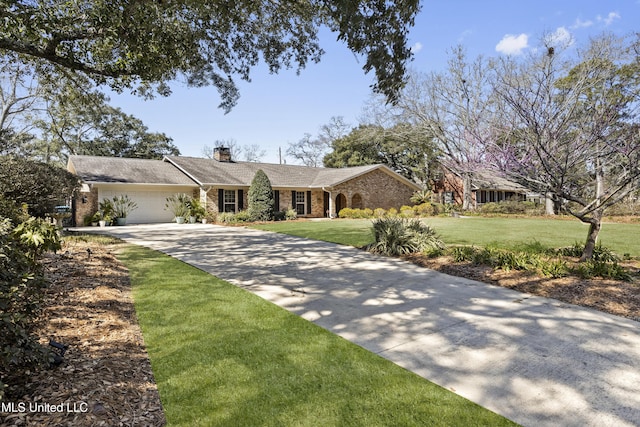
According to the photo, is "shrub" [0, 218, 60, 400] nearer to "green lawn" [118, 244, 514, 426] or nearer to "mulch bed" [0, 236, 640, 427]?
"mulch bed" [0, 236, 640, 427]

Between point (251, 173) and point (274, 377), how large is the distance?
76.5 ft

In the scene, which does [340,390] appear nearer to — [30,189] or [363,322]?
[363,322]

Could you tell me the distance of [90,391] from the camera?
2.70 metres

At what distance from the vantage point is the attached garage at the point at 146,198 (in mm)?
20231

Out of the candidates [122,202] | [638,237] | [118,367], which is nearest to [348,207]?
[122,202]

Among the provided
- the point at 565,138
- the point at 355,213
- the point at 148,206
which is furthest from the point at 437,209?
the point at 148,206

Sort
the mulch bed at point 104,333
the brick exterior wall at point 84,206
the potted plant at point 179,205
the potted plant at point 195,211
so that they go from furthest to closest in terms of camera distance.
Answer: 1. the potted plant at point 195,211
2. the potted plant at point 179,205
3. the brick exterior wall at point 84,206
4. the mulch bed at point 104,333

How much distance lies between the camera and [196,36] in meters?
8.52

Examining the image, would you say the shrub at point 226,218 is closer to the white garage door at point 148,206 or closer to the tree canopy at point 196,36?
Answer: the white garage door at point 148,206

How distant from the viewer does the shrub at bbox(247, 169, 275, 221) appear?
2127 centimetres

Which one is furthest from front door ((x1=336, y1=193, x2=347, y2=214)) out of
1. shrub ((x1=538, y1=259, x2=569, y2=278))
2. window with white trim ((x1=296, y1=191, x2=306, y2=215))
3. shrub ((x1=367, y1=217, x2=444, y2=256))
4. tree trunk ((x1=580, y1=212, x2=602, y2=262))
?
shrub ((x1=538, y1=259, x2=569, y2=278))

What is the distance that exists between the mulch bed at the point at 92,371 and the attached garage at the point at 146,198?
16817mm

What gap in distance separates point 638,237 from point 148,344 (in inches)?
614

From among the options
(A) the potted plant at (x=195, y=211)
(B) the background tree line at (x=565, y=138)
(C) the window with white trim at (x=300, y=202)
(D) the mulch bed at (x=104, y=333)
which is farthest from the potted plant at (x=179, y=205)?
(B) the background tree line at (x=565, y=138)
